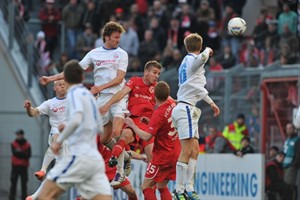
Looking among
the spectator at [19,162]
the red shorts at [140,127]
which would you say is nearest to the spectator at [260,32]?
the spectator at [19,162]

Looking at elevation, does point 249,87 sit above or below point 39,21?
below

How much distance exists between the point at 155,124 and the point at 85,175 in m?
4.62

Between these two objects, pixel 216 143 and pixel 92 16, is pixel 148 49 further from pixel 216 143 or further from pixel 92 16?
pixel 216 143

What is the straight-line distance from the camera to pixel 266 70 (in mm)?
26562

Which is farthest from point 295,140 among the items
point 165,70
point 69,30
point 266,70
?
point 69,30

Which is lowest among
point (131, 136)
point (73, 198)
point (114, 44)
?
point (73, 198)

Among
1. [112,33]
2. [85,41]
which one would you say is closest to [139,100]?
[112,33]

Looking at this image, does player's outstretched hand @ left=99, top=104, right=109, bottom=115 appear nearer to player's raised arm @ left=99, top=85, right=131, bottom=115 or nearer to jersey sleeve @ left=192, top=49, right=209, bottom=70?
player's raised arm @ left=99, top=85, right=131, bottom=115

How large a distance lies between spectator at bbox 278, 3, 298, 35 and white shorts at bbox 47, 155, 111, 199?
14921mm

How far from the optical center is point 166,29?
104 feet

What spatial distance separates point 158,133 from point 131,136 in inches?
19.0

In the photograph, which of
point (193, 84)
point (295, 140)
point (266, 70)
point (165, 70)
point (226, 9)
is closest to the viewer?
point (193, 84)

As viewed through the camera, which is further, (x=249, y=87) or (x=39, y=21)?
(x=39, y=21)

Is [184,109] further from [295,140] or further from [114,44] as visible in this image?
[295,140]
